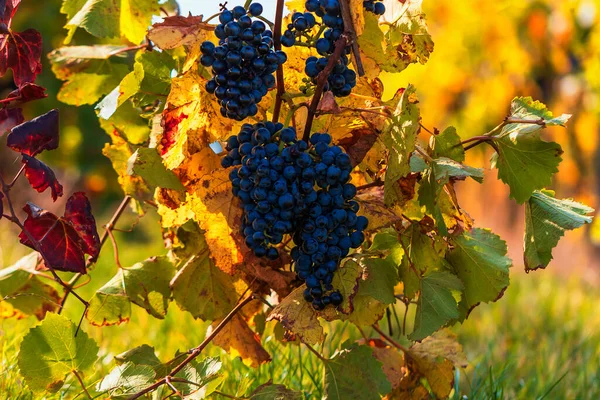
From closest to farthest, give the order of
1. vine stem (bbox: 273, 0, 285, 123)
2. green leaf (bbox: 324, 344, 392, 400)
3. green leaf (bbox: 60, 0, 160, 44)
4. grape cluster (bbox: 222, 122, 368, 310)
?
grape cluster (bbox: 222, 122, 368, 310), vine stem (bbox: 273, 0, 285, 123), green leaf (bbox: 324, 344, 392, 400), green leaf (bbox: 60, 0, 160, 44)

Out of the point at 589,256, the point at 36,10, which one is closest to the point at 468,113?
the point at 589,256

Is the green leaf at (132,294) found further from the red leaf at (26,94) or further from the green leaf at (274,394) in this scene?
the red leaf at (26,94)

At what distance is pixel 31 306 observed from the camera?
5.28 ft

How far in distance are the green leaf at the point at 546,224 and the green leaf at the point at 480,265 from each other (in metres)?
0.06

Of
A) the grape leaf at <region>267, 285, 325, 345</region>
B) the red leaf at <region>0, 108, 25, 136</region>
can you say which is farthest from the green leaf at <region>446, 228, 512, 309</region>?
the red leaf at <region>0, 108, 25, 136</region>

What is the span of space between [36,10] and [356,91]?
5947 mm

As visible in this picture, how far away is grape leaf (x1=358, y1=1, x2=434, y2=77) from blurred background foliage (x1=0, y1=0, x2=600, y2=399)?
0.83m

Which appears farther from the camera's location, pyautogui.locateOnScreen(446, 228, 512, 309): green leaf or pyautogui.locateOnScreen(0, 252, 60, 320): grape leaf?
pyautogui.locateOnScreen(0, 252, 60, 320): grape leaf

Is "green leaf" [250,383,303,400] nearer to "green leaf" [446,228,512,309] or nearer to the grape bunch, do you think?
"green leaf" [446,228,512,309]

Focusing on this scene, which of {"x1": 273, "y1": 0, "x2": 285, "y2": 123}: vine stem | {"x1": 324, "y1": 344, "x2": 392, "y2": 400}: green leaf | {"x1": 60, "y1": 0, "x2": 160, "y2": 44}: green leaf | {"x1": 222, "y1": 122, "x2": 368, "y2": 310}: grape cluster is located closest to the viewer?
{"x1": 222, "y1": 122, "x2": 368, "y2": 310}: grape cluster

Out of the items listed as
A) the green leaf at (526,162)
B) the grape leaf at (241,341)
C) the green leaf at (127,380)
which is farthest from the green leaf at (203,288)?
the green leaf at (526,162)

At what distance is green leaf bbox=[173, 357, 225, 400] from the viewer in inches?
44.6

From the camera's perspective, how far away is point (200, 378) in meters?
1.20

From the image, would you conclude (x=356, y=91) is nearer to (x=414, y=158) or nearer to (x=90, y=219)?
(x=414, y=158)
